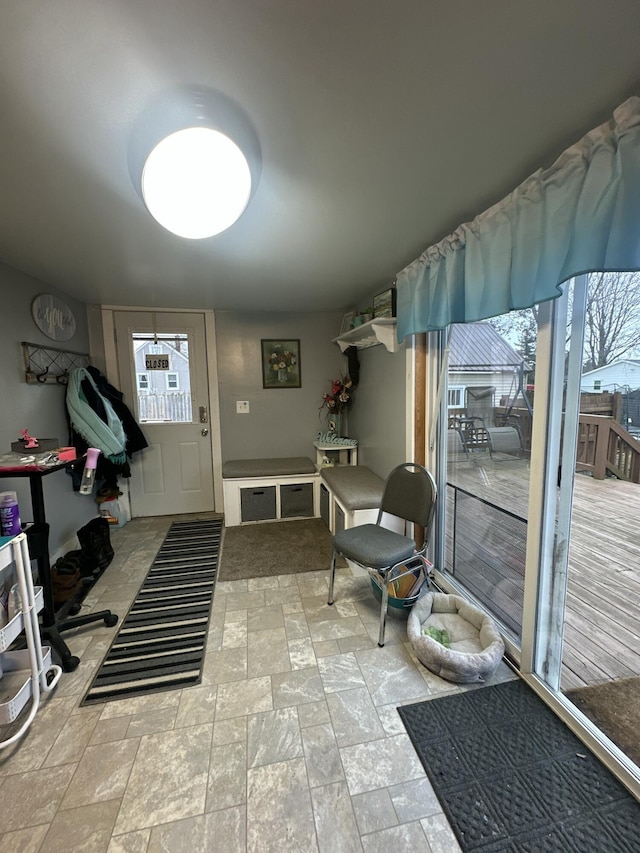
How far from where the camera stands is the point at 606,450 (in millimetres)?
1273

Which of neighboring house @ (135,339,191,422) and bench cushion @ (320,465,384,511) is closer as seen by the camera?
bench cushion @ (320,465,384,511)

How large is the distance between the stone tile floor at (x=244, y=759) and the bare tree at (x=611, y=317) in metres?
1.47

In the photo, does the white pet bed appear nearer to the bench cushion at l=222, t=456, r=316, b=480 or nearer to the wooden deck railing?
the wooden deck railing

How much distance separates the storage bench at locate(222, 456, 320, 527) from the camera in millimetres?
3258

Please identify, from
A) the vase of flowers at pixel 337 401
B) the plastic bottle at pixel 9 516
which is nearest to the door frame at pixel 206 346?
the vase of flowers at pixel 337 401

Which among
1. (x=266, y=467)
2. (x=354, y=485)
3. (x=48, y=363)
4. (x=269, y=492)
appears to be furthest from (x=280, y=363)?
(x=48, y=363)

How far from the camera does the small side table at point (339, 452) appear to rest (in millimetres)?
3414

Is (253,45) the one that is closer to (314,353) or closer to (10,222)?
(10,222)

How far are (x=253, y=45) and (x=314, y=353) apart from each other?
2.97 metres

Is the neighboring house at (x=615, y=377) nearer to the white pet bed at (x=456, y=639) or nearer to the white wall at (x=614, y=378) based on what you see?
the white wall at (x=614, y=378)

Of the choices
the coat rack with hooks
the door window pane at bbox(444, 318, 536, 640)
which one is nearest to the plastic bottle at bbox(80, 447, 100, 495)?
the coat rack with hooks

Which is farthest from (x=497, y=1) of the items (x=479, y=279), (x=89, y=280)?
(x=89, y=280)

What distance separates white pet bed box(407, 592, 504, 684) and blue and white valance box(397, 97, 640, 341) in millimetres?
1490

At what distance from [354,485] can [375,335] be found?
3.95 ft
